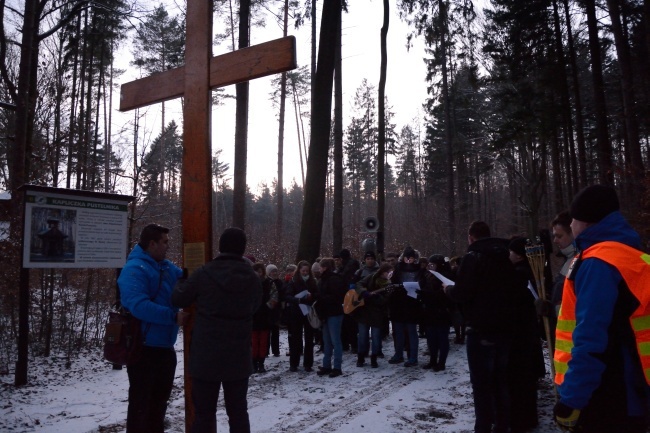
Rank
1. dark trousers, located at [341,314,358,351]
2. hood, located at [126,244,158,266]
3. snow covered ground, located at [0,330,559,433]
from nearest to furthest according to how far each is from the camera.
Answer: hood, located at [126,244,158,266]
snow covered ground, located at [0,330,559,433]
dark trousers, located at [341,314,358,351]

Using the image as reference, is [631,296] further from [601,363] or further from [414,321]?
[414,321]

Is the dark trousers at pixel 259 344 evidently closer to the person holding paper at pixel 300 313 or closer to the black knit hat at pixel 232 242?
the person holding paper at pixel 300 313

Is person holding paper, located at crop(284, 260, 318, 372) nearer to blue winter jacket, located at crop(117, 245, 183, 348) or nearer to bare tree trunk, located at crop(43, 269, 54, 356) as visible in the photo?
bare tree trunk, located at crop(43, 269, 54, 356)

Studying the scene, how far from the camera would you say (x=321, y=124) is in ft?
34.4

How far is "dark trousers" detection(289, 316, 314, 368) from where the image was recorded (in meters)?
7.97

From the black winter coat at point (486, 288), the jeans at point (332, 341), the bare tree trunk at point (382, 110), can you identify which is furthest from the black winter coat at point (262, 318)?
the bare tree trunk at point (382, 110)

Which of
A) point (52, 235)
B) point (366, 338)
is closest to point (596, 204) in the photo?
point (366, 338)

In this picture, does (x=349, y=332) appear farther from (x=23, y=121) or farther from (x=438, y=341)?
(x=23, y=121)

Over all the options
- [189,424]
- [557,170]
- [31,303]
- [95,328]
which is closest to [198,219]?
[189,424]

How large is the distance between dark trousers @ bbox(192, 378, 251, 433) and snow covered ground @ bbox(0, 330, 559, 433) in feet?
5.15

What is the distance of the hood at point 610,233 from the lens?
2.38 meters

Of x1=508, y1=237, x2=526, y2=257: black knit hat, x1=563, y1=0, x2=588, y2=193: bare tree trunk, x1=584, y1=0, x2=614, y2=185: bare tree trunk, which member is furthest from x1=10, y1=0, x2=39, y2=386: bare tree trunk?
x1=563, y1=0, x2=588, y2=193: bare tree trunk

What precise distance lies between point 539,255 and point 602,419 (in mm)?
2769

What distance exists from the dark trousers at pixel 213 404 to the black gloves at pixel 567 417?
86.2 inches
